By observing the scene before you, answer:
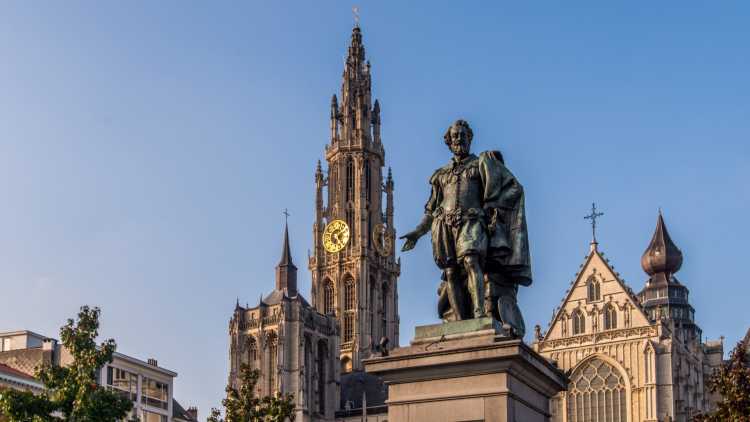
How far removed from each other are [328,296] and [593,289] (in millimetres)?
53943

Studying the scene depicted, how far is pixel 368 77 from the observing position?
12181 centimetres

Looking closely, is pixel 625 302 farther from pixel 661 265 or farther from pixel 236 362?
pixel 236 362

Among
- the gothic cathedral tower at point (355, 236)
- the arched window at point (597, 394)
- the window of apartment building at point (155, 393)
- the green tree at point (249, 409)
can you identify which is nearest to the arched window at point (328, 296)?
the gothic cathedral tower at point (355, 236)

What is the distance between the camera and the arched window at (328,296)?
114 meters

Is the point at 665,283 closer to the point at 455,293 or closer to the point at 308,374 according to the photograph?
the point at 308,374

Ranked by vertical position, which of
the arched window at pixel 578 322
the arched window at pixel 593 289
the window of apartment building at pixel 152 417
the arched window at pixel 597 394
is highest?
the arched window at pixel 593 289

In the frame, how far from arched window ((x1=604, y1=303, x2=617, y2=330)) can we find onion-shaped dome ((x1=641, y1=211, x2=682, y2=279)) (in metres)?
13.2

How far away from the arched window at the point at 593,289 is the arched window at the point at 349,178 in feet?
177

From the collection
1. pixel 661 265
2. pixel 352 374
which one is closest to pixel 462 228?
pixel 661 265

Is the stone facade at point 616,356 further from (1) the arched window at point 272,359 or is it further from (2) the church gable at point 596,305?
(1) the arched window at point 272,359

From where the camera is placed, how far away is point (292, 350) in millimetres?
101875

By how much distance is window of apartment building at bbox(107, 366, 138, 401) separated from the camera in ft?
190

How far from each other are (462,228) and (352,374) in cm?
10352

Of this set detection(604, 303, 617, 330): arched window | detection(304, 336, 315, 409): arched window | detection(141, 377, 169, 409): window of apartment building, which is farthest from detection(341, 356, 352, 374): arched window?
detection(604, 303, 617, 330): arched window
